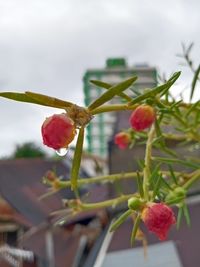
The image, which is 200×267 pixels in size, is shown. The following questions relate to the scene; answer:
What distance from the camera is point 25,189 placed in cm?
354

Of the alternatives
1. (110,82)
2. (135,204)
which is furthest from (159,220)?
(110,82)

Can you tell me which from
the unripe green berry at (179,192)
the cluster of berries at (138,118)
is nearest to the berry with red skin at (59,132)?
the cluster of berries at (138,118)

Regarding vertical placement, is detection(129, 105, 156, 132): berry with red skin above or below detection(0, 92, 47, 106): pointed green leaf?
below

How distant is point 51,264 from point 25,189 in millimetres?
1093

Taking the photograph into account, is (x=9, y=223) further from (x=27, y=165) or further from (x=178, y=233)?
(x=178, y=233)

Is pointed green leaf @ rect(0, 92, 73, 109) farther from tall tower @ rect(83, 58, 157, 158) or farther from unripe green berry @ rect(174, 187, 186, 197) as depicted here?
unripe green berry @ rect(174, 187, 186, 197)

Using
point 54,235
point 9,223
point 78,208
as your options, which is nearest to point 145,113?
point 78,208

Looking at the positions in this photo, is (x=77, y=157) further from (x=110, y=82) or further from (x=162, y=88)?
(x=110, y=82)

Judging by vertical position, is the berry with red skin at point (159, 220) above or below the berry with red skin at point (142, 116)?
below

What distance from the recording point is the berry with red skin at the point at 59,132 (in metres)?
0.22

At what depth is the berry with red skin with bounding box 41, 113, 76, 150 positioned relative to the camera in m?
0.22

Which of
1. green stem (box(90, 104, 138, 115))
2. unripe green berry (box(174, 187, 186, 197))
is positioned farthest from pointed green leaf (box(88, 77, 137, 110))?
unripe green berry (box(174, 187, 186, 197))

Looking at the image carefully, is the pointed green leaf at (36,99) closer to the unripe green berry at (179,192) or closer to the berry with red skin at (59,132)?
the berry with red skin at (59,132)

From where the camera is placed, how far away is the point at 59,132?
22 centimetres
